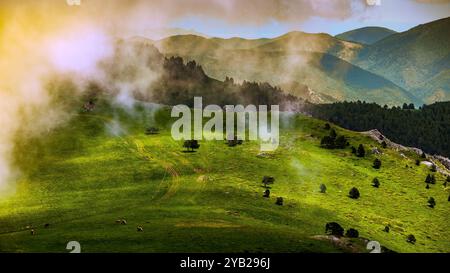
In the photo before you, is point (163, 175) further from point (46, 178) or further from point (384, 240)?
point (384, 240)

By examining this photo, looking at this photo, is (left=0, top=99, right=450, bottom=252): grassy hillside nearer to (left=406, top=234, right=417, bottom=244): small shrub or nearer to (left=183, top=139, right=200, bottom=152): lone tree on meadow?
(left=406, top=234, right=417, bottom=244): small shrub

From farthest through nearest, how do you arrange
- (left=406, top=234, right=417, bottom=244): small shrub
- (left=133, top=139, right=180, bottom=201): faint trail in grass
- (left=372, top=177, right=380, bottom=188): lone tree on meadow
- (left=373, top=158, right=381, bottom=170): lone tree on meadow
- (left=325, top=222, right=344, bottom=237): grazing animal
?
(left=373, top=158, right=381, bottom=170): lone tree on meadow
(left=372, top=177, right=380, bottom=188): lone tree on meadow
(left=133, top=139, right=180, bottom=201): faint trail in grass
(left=406, top=234, right=417, bottom=244): small shrub
(left=325, top=222, right=344, bottom=237): grazing animal

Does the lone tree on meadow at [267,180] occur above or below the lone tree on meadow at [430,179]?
above

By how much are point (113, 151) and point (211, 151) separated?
3289 centimetres

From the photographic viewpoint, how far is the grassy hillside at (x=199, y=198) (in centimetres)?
8688

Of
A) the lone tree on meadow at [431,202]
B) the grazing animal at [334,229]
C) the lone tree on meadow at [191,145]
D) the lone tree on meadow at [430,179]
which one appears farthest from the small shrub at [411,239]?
the lone tree on meadow at [191,145]

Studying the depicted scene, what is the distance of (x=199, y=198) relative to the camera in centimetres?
12600

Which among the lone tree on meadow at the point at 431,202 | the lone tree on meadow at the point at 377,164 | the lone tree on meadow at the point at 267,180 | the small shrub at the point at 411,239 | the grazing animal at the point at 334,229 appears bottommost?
the small shrub at the point at 411,239

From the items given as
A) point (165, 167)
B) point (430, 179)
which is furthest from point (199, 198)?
point (430, 179)

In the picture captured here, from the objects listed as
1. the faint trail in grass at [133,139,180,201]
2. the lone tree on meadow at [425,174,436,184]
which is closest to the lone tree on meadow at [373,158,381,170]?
the lone tree on meadow at [425,174,436,184]

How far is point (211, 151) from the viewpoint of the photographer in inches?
6988

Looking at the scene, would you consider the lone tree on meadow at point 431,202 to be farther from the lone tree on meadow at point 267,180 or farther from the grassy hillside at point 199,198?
the lone tree on meadow at point 267,180

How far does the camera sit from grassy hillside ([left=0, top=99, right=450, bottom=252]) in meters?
86.9
